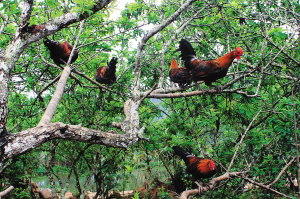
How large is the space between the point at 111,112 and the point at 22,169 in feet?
10.3

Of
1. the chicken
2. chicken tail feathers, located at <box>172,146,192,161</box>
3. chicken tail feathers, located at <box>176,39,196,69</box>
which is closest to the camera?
the chicken

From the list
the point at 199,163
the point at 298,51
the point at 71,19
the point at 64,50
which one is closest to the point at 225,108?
the point at 199,163

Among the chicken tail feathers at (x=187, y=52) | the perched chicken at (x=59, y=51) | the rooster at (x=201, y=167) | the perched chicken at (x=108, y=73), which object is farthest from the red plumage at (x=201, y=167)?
the perched chicken at (x=59, y=51)

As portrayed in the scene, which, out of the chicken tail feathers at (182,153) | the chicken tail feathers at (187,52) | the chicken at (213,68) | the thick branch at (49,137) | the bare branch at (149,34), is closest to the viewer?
the thick branch at (49,137)

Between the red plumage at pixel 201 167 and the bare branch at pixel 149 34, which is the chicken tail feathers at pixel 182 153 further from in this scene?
the bare branch at pixel 149 34

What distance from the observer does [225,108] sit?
3586 mm

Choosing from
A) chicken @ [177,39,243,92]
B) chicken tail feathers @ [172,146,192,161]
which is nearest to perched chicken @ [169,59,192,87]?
chicken @ [177,39,243,92]

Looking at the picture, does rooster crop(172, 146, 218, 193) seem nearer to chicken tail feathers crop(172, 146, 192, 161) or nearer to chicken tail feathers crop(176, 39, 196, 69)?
chicken tail feathers crop(172, 146, 192, 161)

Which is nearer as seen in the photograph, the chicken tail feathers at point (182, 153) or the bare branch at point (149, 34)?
the bare branch at point (149, 34)

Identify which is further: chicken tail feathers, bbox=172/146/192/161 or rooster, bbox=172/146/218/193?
chicken tail feathers, bbox=172/146/192/161

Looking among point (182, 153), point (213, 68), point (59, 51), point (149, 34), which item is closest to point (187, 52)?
point (213, 68)

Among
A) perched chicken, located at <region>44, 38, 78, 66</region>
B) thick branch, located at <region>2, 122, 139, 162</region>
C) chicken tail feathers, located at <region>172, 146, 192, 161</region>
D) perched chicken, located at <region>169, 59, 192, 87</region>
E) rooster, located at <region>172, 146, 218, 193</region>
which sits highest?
perched chicken, located at <region>44, 38, 78, 66</region>

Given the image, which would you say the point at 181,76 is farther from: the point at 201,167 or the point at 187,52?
the point at 201,167

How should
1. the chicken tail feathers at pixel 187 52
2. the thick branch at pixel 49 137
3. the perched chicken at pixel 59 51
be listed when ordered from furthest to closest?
the chicken tail feathers at pixel 187 52 → the perched chicken at pixel 59 51 → the thick branch at pixel 49 137
